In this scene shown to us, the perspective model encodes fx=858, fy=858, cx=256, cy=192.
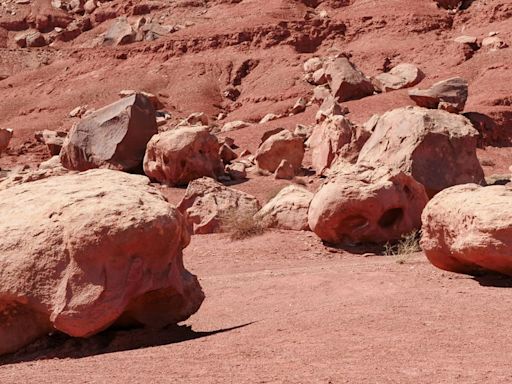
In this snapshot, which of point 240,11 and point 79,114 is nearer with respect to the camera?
point 79,114

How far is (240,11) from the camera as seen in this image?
42750mm

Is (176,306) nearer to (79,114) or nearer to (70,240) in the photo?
(70,240)

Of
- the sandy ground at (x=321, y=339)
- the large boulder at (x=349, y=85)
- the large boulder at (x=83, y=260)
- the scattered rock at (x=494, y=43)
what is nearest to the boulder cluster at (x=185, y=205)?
the large boulder at (x=83, y=260)

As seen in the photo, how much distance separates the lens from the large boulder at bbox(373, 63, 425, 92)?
29.4 meters

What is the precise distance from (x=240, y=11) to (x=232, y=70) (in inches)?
225

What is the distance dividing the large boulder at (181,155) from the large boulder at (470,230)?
36.1 ft

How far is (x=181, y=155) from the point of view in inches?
742

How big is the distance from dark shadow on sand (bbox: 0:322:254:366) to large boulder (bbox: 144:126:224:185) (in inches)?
498

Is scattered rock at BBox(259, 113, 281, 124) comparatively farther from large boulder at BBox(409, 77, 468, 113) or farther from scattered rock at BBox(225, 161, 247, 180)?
scattered rock at BBox(225, 161, 247, 180)

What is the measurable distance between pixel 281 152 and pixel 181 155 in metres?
2.71

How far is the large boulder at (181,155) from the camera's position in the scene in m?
18.9

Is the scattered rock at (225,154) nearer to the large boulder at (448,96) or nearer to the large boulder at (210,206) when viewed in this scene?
the large boulder at (448,96)

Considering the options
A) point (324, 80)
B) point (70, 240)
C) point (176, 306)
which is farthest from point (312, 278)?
point (324, 80)

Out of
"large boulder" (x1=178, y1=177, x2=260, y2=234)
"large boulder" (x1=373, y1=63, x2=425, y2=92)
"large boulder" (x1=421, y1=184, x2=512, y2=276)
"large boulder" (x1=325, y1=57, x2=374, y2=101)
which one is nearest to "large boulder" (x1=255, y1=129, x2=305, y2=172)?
"large boulder" (x1=178, y1=177, x2=260, y2=234)
